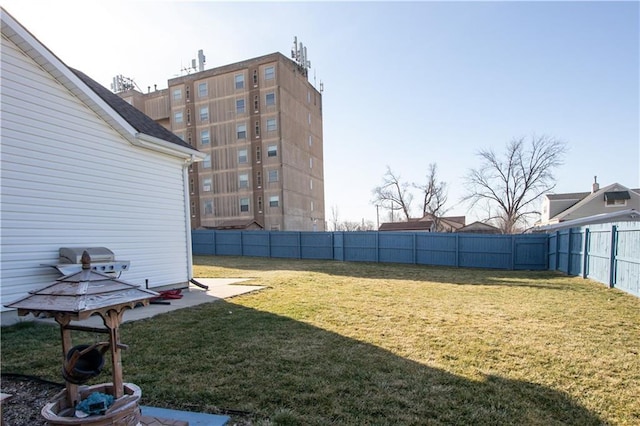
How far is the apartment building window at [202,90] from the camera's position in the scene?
98.4ft

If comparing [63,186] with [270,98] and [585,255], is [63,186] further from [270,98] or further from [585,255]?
[270,98]

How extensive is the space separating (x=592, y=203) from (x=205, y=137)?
37110 mm

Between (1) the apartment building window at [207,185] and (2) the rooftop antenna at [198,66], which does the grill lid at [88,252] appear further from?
(2) the rooftop antenna at [198,66]

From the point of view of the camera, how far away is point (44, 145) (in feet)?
18.2

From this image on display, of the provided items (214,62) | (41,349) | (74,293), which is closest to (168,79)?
(214,62)

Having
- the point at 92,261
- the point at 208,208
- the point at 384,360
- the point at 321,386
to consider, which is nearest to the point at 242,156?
the point at 208,208

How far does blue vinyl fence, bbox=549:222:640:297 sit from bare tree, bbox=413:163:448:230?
27.0m

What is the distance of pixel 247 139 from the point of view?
29.1 metres

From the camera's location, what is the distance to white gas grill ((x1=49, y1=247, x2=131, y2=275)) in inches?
217

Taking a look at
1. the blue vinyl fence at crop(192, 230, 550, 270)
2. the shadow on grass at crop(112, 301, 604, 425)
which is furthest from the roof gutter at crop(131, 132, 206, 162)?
the blue vinyl fence at crop(192, 230, 550, 270)

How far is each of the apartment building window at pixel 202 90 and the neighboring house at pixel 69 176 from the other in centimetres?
2403

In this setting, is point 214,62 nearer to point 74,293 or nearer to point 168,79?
point 168,79

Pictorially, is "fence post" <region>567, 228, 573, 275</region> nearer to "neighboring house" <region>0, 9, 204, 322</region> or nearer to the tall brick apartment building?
"neighboring house" <region>0, 9, 204, 322</region>

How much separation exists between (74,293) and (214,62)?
34.3 meters
